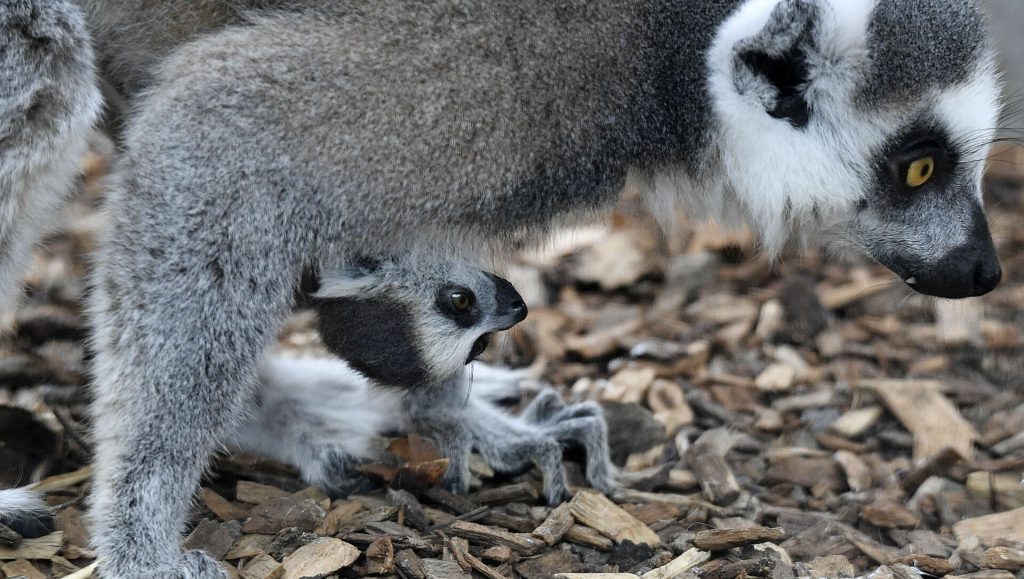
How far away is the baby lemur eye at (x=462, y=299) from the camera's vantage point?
478cm

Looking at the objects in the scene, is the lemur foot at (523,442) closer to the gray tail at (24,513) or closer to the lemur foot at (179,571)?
the lemur foot at (179,571)

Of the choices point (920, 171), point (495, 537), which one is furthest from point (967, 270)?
point (495, 537)

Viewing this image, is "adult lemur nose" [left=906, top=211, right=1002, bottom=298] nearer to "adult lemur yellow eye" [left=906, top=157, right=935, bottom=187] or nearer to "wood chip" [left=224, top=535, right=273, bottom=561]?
"adult lemur yellow eye" [left=906, top=157, right=935, bottom=187]

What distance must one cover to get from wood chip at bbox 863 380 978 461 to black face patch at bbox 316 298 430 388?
2819 millimetres

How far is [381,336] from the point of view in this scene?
476 cm

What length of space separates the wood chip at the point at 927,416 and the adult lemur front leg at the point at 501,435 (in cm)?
178

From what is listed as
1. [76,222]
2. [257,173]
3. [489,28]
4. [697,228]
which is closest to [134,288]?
[257,173]

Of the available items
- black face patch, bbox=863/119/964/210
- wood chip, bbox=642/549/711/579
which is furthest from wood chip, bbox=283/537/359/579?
black face patch, bbox=863/119/964/210

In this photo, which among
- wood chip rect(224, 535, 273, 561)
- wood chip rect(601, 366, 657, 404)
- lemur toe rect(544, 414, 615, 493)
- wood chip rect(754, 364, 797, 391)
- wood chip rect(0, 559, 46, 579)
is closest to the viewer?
wood chip rect(0, 559, 46, 579)

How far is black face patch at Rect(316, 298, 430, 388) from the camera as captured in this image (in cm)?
475

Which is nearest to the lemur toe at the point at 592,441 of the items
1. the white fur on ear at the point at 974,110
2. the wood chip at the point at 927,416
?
the wood chip at the point at 927,416

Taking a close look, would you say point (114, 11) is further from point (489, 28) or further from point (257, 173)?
point (489, 28)

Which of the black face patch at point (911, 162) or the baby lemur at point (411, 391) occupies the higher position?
the black face patch at point (911, 162)

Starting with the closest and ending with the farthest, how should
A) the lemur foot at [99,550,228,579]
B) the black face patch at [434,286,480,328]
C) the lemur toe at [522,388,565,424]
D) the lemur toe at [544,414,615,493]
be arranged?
the lemur foot at [99,550,228,579], the black face patch at [434,286,480,328], the lemur toe at [544,414,615,493], the lemur toe at [522,388,565,424]
